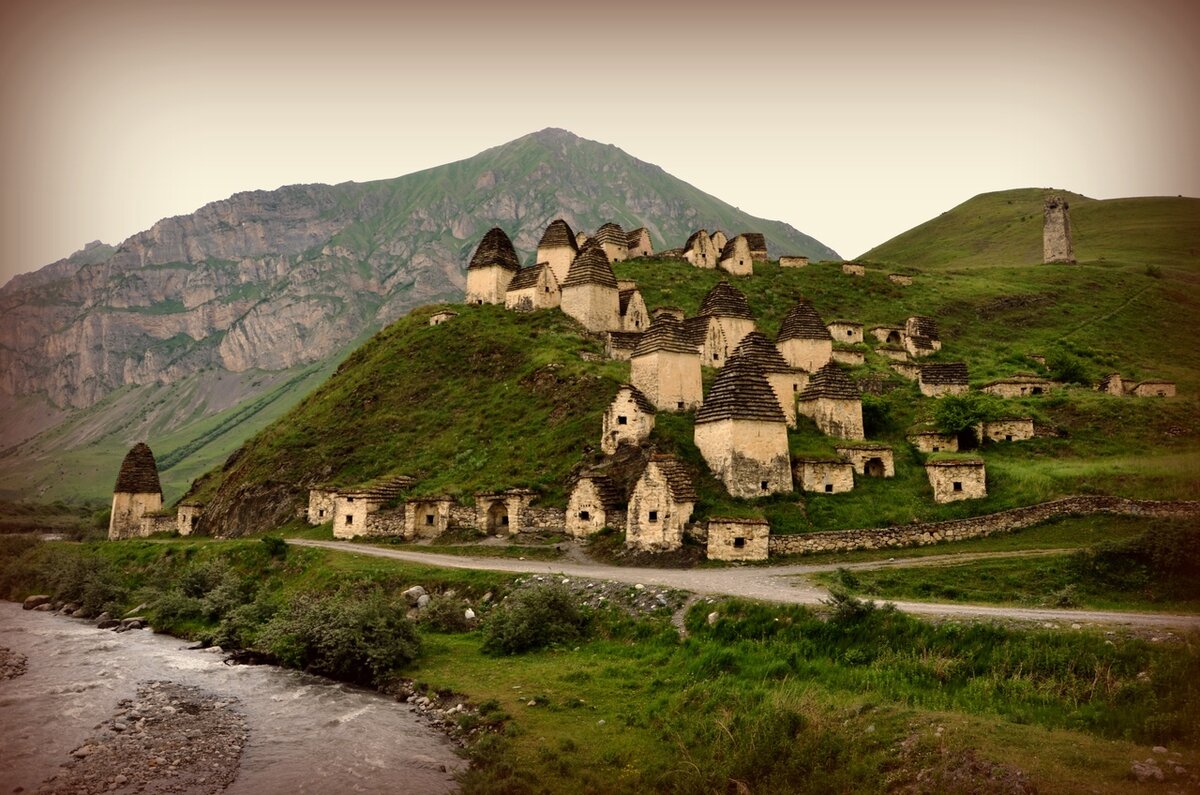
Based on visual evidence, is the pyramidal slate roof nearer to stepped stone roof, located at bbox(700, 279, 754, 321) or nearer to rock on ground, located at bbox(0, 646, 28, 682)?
stepped stone roof, located at bbox(700, 279, 754, 321)

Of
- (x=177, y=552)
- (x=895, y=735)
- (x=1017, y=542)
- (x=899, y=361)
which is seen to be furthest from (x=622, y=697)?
(x=899, y=361)

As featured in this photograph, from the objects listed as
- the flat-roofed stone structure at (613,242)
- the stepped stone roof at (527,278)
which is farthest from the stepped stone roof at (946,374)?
the flat-roofed stone structure at (613,242)

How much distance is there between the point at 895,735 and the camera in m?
14.0

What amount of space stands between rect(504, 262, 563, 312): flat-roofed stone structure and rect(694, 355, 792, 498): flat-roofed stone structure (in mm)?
31025

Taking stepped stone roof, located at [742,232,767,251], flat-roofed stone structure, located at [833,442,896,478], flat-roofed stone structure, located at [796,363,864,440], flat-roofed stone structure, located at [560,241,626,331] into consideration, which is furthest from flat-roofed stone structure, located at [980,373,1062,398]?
stepped stone roof, located at [742,232,767,251]

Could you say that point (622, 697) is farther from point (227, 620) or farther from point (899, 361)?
point (899, 361)

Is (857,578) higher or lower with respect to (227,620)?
higher

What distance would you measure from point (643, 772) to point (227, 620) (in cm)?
2190

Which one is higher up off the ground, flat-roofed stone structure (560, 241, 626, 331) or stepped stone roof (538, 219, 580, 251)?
stepped stone roof (538, 219, 580, 251)

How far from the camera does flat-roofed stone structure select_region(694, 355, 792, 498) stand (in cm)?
3388

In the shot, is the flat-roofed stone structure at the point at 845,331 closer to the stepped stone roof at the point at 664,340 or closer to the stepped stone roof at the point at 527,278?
the stepped stone roof at the point at 527,278

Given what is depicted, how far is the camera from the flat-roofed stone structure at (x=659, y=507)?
3062cm

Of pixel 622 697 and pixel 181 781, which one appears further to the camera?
pixel 622 697

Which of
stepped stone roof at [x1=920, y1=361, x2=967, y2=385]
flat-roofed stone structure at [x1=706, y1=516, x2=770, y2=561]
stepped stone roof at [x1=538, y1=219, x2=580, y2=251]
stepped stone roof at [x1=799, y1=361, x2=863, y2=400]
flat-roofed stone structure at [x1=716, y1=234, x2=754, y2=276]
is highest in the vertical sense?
flat-roofed stone structure at [x1=716, y1=234, x2=754, y2=276]
